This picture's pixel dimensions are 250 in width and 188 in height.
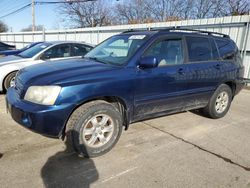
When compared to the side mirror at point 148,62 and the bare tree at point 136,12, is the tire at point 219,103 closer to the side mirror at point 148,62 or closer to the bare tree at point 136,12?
→ the side mirror at point 148,62

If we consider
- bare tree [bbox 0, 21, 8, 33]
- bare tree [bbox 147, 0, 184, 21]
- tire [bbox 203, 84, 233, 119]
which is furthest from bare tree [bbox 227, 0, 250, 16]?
bare tree [bbox 0, 21, 8, 33]

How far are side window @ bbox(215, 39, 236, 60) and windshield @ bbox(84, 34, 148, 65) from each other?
197 centimetres

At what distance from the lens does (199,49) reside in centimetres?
459

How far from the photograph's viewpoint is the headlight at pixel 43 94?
299cm

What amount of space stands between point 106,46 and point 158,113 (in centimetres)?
163

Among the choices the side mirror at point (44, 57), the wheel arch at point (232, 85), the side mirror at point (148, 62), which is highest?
the side mirror at point (148, 62)

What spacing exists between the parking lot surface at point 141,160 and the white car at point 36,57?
2187 millimetres

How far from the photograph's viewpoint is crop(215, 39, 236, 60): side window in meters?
5.02

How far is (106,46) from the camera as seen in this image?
4578mm

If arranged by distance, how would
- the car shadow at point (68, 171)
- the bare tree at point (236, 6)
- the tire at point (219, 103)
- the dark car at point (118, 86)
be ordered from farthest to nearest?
the bare tree at point (236, 6)
the tire at point (219, 103)
the dark car at point (118, 86)
the car shadow at point (68, 171)

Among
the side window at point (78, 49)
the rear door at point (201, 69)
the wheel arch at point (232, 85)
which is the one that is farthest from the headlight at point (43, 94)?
the side window at point (78, 49)

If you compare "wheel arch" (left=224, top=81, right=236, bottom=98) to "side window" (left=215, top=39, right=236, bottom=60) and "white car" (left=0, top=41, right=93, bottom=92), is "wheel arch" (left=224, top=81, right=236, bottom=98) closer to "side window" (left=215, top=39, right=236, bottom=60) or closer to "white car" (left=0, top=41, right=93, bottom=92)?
"side window" (left=215, top=39, right=236, bottom=60)

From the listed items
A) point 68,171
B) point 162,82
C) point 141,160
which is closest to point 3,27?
point 162,82

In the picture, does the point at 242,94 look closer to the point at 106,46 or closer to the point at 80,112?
the point at 106,46
